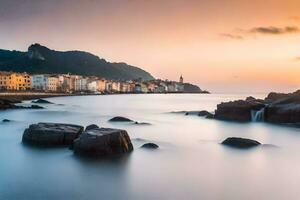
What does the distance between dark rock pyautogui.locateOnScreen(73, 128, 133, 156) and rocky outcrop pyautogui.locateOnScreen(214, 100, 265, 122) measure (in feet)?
99.3

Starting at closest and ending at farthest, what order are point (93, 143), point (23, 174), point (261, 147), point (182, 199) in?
point (182, 199)
point (23, 174)
point (93, 143)
point (261, 147)

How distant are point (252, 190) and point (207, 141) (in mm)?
16246

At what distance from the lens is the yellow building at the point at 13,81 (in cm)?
16650

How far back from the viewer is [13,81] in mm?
173000

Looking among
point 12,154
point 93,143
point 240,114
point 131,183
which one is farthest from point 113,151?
point 240,114

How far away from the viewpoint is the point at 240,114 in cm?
5016

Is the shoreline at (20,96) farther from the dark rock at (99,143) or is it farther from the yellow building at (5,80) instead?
the dark rock at (99,143)

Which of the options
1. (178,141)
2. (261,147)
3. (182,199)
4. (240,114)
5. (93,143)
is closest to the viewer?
(182,199)

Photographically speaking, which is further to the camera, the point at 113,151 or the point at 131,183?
the point at 113,151

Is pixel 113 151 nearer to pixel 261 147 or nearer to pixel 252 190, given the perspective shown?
pixel 252 190

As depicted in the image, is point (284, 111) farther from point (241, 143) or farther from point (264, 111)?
point (241, 143)

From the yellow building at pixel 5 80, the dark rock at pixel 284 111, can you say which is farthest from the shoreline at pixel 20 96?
the dark rock at pixel 284 111

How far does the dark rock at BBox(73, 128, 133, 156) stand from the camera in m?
21.8

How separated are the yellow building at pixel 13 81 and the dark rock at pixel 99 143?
147958 millimetres
